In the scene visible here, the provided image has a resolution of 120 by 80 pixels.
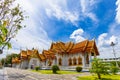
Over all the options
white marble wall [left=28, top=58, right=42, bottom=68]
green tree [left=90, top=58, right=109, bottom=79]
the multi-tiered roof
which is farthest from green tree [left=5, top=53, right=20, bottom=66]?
green tree [left=90, top=58, right=109, bottom=79]

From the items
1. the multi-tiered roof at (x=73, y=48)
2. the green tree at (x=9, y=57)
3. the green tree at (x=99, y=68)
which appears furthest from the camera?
the green tree at (x=9, y=57)

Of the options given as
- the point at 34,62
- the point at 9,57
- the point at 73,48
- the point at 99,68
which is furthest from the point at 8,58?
the point at 99,68

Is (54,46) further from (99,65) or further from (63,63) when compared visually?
(99,65)

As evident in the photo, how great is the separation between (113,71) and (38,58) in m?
44.0

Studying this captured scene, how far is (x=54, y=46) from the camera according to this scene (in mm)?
51812

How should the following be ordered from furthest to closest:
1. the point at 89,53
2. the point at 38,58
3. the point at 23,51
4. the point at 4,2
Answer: the point at 23,51
the point at 38,58
the point at 89,53
the point at 4,2

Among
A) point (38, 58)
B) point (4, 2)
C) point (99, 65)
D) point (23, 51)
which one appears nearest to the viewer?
point (4, 2)

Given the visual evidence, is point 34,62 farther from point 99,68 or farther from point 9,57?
point 9,57

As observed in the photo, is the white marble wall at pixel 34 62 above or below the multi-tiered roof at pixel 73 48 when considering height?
below

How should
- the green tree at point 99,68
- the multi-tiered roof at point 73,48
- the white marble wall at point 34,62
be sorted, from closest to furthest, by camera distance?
the green tree at point 99,68 → the multi-tiered roof at point 73,48 → the white marble wall at point 34,62

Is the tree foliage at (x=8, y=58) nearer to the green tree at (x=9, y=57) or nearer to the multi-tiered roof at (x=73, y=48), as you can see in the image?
the green tree at (x=9, y=57)

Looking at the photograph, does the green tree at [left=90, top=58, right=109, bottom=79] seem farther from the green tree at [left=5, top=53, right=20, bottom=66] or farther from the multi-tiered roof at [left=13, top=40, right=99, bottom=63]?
the green tree at [left=5, top=53, right=20, bottom=66]

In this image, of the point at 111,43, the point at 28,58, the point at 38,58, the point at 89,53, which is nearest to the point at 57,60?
the point at 89,53

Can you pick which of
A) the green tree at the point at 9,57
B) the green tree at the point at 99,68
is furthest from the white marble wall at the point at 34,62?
the green tree at the point at 9,57
